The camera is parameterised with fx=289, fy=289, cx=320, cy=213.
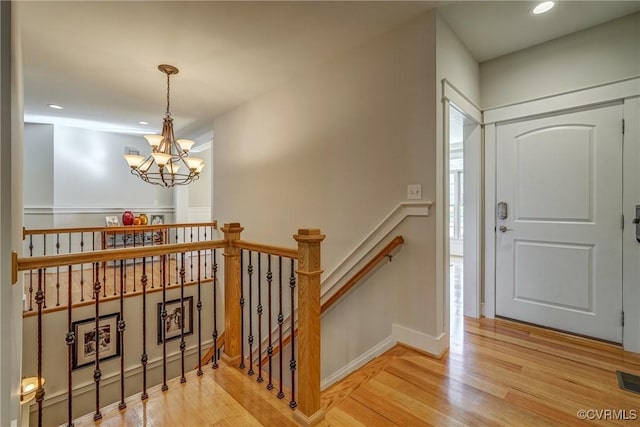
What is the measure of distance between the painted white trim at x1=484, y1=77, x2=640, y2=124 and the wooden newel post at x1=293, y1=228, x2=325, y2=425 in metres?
2.37

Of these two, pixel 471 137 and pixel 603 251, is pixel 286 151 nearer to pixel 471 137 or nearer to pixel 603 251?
pixel 471 137

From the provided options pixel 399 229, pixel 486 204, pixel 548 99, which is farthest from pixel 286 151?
pixel 548 99

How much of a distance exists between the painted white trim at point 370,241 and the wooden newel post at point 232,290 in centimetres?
95

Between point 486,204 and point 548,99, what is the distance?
1040 mm

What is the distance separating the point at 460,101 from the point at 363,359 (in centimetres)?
239

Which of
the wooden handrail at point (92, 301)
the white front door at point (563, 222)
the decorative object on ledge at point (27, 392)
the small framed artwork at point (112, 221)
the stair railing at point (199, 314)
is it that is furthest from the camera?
the small framed artwork at point (112, 221)

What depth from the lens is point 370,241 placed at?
8.25ft

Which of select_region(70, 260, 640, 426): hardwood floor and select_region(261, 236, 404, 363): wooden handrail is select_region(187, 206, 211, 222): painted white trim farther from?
select_region(70, 260, 640, 426): hardwood floor

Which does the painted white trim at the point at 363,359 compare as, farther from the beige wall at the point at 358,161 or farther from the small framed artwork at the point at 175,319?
the small framed artwork at the point at 175,319

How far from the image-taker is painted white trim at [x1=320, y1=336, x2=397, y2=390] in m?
2.38

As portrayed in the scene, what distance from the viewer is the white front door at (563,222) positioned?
2307mm

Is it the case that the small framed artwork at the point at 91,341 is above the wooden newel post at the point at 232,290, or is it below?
below

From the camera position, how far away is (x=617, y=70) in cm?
226

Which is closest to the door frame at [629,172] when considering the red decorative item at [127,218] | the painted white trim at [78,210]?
the red decorative item at [127,218]
